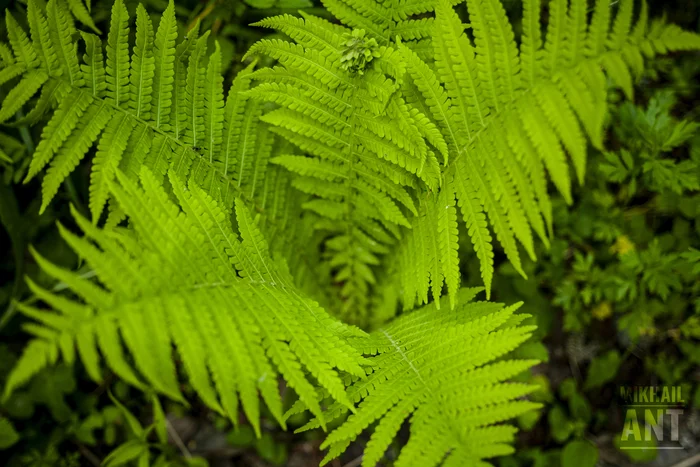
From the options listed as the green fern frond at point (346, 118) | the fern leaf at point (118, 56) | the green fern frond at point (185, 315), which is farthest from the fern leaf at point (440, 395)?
the fern leaf at point (118, 56)

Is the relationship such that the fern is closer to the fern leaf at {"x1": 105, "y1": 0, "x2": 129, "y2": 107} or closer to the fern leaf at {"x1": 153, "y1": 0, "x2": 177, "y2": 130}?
the fern leaf at {"x1": 153, "y1": 0, "x2": 177, "y2": 130}

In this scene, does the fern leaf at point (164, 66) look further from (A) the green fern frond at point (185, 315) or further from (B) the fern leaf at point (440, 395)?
(B) the fern leaf at point (440, 395)

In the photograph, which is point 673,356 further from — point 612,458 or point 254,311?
point 254,311

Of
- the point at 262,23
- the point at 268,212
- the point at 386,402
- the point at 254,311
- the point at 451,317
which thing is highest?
the point at 262,23

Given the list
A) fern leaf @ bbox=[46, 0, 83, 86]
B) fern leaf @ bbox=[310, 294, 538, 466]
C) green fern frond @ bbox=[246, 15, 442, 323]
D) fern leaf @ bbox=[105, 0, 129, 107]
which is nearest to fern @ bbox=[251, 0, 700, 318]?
green fern frond @ bbox=[246, 15, 442, 323]

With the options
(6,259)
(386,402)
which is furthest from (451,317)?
(6,259)

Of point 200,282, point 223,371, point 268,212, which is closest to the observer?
point 223,371

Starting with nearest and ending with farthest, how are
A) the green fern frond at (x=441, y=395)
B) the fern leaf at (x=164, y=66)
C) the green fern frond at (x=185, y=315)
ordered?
1. the green fern frond at (x=185, y=315)
2. the green fern frond at (x=441, y=395)
3. the fern leaf at (x=164, y=66)

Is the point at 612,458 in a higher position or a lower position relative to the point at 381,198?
lower
